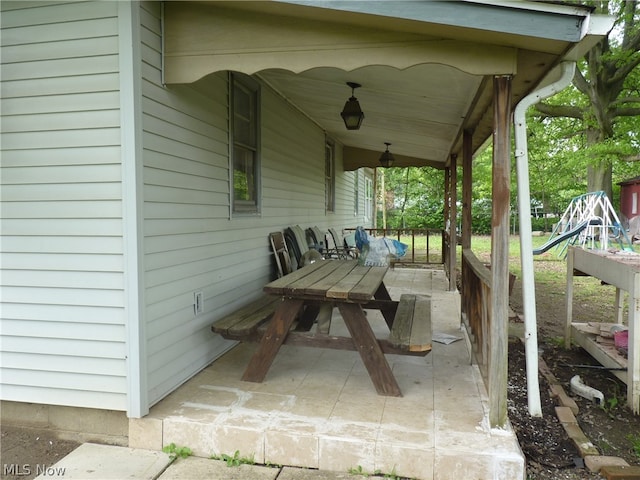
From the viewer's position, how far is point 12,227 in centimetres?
254

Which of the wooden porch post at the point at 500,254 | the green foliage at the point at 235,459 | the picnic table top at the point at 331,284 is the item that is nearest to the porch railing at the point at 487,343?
the wooden porch post at the point at 500,254

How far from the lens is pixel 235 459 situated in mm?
2283

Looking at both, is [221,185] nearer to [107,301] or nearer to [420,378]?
[107,301]

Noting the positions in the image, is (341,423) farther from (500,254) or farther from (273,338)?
(500,254)

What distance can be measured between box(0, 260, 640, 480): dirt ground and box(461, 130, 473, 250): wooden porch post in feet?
4.07

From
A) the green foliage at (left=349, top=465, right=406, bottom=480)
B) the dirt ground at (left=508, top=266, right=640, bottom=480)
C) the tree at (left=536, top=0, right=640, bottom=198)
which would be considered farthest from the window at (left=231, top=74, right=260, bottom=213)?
the tree at (left=536, top=0, right=640, bottom=198)

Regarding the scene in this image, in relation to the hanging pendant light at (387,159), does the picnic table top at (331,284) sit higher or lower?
lower

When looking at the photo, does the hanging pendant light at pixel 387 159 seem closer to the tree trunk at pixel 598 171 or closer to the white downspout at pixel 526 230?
the white downspout at pixel 526 230

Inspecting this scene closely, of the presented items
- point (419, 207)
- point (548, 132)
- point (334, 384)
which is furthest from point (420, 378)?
point (419, 207)

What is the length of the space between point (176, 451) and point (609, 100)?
11.4 metres

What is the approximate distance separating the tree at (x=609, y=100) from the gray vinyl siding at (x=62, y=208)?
374 inches

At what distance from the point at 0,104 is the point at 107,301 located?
1340 millimetres

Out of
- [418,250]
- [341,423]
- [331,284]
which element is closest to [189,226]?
[331,284]

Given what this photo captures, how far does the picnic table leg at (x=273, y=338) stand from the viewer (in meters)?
2.85
